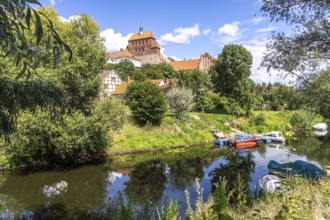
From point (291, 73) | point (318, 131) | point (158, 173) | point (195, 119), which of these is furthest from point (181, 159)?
point (318, 131)

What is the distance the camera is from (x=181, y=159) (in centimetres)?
2123

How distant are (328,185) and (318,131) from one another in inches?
1531

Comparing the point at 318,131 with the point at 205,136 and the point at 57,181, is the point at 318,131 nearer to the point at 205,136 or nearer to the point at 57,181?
the point at 205,136

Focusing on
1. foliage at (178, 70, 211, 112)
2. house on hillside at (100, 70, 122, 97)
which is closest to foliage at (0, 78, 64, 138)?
foliage at (178, 70, 211, 112)

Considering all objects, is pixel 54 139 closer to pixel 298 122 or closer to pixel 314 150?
pixel 314 150

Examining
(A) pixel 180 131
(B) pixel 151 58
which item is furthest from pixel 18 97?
(B) pixel 151 58

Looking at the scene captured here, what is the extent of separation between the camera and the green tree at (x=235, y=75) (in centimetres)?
3988

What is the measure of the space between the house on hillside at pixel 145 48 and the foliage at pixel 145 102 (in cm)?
8168

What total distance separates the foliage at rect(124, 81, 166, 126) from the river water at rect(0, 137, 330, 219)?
4681 mm

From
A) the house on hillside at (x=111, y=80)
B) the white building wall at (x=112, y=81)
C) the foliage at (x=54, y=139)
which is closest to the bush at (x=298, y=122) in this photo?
the foliage at (x=54, y=139)

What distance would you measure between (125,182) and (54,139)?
531 centimetres

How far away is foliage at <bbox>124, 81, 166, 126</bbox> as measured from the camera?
26.0 meters

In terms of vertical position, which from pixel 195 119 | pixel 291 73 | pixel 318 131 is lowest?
pixel 318 131

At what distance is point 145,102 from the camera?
1028 inches
